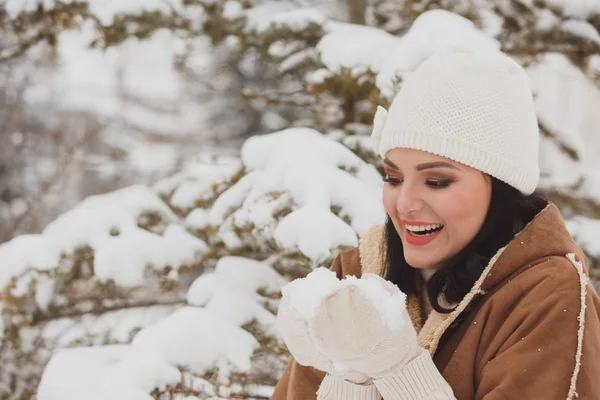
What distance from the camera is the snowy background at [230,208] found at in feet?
7.68

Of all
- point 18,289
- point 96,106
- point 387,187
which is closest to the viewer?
point 387,187

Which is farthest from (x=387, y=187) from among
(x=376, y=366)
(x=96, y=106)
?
(x=96, y=106)

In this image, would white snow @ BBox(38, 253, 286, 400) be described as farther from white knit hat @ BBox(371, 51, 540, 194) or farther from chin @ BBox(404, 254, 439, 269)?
white knit hat @ BBox(371, 51, 540, 194)

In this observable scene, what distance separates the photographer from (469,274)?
138 cm

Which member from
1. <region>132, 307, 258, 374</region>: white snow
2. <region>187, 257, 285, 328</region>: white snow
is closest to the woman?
<region>132, 307, 258, 374</region>: white snow

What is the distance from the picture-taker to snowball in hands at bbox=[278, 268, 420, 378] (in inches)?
47.9

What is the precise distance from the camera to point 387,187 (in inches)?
59.5

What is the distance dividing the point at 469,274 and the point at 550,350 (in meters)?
0.26

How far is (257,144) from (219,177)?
0.88ft

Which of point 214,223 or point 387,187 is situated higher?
point 387,187

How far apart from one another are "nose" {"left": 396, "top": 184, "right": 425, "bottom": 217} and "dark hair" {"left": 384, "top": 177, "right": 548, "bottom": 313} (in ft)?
0.48

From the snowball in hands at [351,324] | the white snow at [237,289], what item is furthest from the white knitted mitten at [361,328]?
the white snow at [237,289]

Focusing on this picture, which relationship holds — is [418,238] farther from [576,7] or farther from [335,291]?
[576,7]

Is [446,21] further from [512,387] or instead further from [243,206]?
[512,387]
